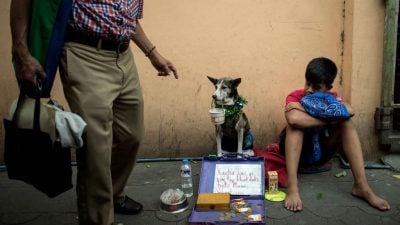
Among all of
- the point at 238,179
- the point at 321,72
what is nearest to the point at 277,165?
the point at 238,179

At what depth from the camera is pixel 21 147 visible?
2.14m

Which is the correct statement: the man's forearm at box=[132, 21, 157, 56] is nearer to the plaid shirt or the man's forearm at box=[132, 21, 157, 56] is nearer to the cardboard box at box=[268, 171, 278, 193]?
the plaid shirt

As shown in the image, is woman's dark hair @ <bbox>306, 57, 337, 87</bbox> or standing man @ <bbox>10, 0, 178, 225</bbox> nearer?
standing man @ <bbox>10, 0, 178, 225</bbox>

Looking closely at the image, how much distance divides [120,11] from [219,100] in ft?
5.09

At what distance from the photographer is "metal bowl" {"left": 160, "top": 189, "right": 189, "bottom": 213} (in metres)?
3.11

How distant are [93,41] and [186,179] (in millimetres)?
1616

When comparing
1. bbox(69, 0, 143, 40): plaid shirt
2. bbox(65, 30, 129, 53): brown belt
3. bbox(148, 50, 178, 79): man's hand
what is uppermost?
bbox(69, 0, 143, 40): plaid shirt

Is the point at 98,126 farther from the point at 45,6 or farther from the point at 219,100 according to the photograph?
the point at 219,100

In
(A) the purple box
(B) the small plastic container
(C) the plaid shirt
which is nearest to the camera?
(C) the plaid shirt

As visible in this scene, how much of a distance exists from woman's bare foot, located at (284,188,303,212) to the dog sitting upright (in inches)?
30.1

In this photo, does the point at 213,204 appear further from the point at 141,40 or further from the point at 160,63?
the point at 141,40

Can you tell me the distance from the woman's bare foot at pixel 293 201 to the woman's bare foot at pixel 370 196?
18.4 inches

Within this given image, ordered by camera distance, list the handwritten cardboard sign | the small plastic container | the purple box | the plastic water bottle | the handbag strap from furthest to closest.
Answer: the small plastic container → the plastic water bottle → the handwritten cardboard sign → the purple box → the handbag strap

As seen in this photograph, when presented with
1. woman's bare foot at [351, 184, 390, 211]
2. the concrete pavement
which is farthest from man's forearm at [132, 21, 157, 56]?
woman's bare foot at [351, 184, 390, 211]
